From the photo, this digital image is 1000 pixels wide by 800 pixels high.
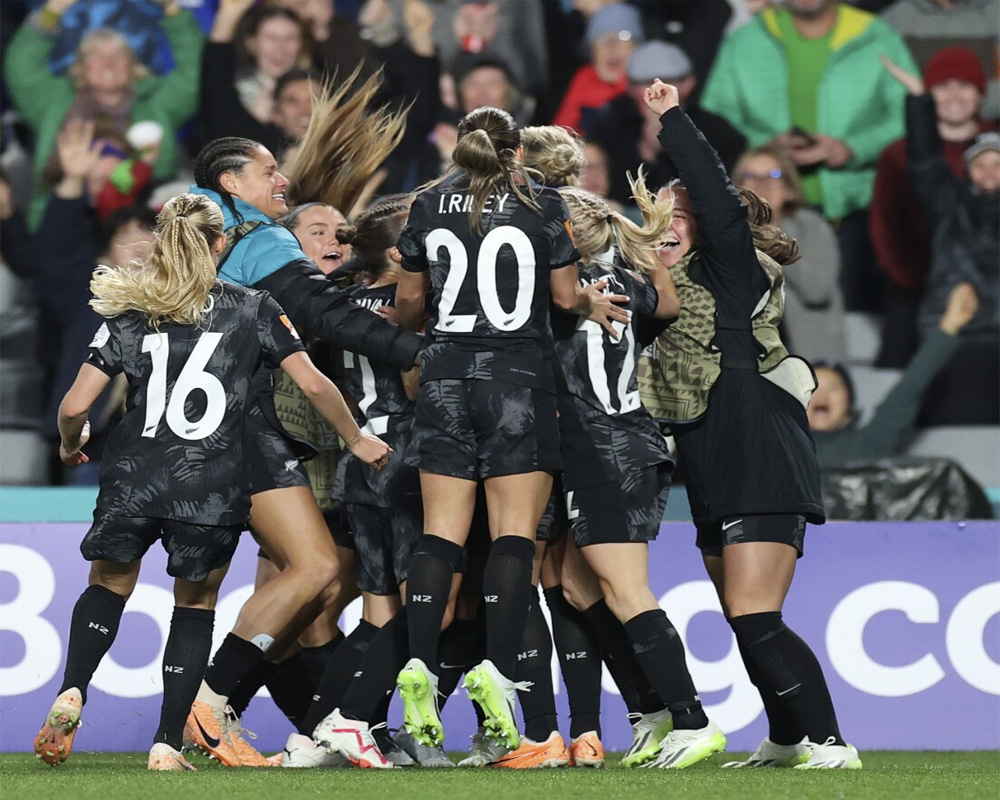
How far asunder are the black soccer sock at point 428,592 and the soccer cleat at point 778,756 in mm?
999

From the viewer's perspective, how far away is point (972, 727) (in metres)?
5.48

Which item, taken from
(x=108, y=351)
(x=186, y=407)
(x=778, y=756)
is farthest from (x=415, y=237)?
(x=778, y=756)

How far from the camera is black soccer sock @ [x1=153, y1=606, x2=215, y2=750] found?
4023 mm

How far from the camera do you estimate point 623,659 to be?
458 centimetres

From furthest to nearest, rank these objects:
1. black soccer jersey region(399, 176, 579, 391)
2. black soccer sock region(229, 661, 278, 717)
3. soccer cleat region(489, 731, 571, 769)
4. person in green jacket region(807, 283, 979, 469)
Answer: person in green jacket region(807, 283, 979, 469)
black soccer sock region(229, 661, 278, 717)
soccer cleat region(489, 731, 571, 769)
black soccer jersey region(399, 176, 579, 391)

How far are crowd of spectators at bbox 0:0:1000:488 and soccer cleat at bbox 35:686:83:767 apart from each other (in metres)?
4.07

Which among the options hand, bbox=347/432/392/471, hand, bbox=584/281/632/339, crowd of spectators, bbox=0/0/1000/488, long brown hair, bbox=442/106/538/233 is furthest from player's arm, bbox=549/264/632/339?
crowd of spectators, bbox=0/0/1000/488

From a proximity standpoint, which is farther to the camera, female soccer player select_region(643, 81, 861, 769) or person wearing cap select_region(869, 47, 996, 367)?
person wearing cap select_region(869, 47, 996, 367)

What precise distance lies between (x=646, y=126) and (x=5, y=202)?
11.3 feet

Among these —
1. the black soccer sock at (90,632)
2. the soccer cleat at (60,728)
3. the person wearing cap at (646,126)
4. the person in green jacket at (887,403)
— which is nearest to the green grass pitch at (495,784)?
the soccer cleat at (60,728)

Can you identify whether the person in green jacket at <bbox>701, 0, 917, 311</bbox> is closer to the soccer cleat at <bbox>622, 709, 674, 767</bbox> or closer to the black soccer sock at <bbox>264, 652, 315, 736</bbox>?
the soccer cleat at <bbox>622, 709, 674, 767</bbox>

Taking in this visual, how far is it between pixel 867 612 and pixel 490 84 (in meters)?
3.72

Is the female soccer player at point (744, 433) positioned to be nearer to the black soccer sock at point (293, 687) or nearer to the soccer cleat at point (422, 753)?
the soccer cleat at point (422, 753)

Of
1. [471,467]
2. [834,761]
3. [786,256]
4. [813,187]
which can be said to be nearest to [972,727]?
[834,761]
